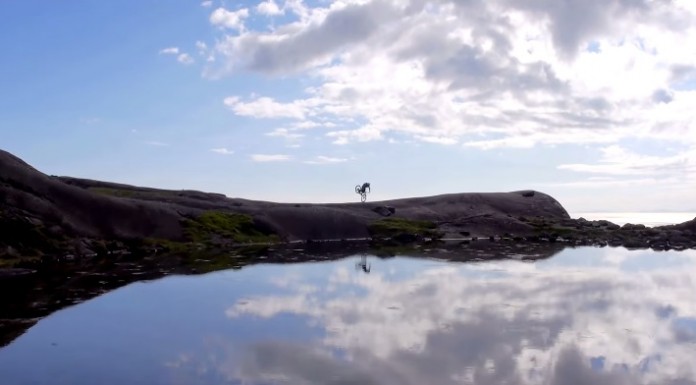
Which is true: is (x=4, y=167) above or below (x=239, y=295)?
above

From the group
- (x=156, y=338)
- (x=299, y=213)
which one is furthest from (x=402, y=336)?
(x=299, y=213)

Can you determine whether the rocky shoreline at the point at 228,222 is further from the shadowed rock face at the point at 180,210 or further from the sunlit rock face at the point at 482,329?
the sunlit rock face at the point at 482,329

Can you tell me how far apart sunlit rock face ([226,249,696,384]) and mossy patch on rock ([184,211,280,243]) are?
45075 mm

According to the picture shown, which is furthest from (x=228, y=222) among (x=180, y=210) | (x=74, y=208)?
(x=74, y=208)

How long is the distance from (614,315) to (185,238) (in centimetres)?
7317

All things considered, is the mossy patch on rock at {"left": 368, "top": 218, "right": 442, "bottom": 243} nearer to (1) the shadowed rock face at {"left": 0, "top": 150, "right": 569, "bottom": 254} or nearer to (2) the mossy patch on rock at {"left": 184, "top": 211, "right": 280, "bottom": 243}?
(1) the shadowed rock face at {"left": 0, "top": 150, "right": 569, "bottom": 254}

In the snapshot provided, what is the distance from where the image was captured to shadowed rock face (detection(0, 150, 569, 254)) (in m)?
88.8

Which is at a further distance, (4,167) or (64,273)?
(4,167)

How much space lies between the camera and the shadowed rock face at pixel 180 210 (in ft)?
291

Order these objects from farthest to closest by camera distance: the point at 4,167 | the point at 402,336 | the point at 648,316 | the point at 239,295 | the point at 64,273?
the point at 4,167, the point at 64,273, the point at 239,295, the point at 648,316, the point at 402,336

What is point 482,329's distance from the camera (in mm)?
37406

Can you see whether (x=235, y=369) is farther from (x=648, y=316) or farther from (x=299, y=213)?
(x=299, y=213)

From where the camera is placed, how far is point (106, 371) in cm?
2934

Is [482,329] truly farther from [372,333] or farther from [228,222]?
[228,222]
